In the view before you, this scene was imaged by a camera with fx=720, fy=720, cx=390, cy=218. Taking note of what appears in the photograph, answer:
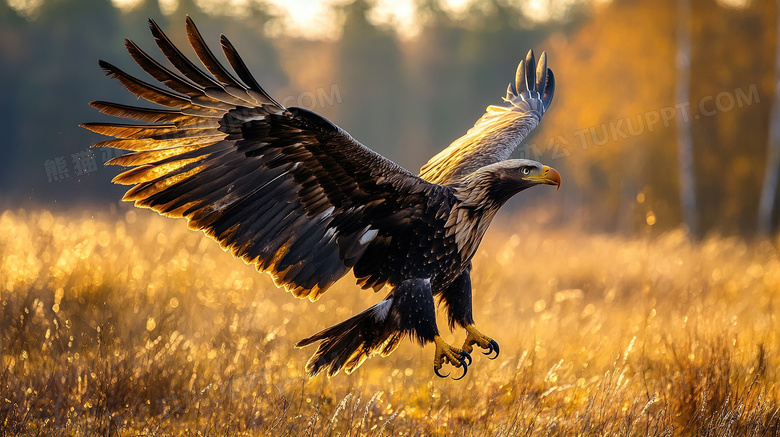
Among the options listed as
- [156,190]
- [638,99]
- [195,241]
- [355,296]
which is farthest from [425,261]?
[638,99]

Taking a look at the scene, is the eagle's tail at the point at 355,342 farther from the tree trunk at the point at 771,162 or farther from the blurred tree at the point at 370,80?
the blurred tree at the point at 370,80

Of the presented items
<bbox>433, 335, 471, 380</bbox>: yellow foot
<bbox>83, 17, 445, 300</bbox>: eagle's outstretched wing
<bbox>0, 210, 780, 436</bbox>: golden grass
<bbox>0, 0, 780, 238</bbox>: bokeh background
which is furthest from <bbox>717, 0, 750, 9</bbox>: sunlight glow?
<bbox>433, 335, 471, 380</bbox>: yellow foot

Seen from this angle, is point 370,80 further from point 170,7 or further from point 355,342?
point 355,342

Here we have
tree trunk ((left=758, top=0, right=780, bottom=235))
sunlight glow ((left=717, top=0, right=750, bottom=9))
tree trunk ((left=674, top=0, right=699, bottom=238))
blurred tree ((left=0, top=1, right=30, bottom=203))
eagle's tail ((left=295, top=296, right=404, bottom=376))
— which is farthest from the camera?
blurred tree ((left=0, top=1, right=30, bottom=203))

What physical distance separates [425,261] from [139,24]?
26.1 m

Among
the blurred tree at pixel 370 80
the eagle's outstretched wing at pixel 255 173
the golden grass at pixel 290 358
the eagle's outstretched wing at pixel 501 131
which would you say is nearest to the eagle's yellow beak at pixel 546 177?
the eagle's outstretched wing at pixel 255 173

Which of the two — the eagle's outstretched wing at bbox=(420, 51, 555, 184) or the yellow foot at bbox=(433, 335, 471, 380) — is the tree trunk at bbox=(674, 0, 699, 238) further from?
the yellow foot at bbox=(433, 335, 471, 380)

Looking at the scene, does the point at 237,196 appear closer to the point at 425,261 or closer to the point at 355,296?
the point at 425,261

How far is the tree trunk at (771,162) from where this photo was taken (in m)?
14.5

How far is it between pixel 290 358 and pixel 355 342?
1572 mm

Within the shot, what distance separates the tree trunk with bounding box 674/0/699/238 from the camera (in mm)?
15695

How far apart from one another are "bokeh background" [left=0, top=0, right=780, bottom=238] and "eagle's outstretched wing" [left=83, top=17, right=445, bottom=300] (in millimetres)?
1622

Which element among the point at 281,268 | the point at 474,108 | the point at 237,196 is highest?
the point at 474,108

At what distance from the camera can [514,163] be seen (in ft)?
14.2
